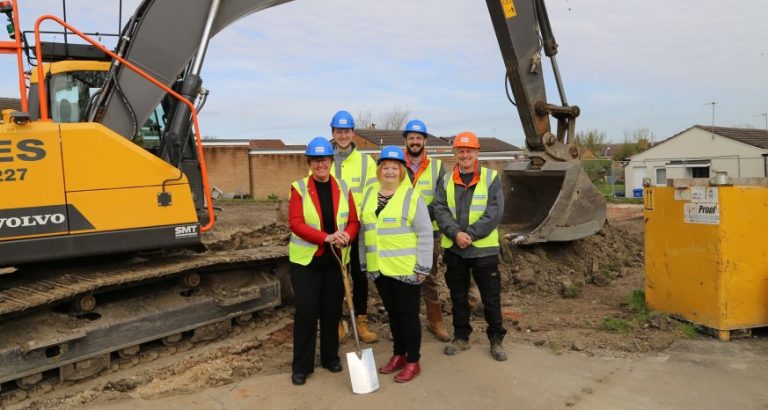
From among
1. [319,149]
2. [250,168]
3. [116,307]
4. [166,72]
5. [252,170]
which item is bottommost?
[116,307]

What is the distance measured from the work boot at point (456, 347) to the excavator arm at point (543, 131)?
117 inches

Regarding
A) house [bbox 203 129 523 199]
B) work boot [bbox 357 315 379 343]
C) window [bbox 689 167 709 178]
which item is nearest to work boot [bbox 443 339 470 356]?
work boot [bbox 357 315 379 343]

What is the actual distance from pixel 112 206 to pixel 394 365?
2.61m

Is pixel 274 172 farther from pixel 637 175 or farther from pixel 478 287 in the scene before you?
pixel 478 287

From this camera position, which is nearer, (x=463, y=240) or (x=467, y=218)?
(x=463, y=240)

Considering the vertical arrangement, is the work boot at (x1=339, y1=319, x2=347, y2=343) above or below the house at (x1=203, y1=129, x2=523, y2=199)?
below

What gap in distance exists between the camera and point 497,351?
5070 mm

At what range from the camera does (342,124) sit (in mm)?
5395

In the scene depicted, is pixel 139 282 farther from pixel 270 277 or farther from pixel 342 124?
pixel 342 124

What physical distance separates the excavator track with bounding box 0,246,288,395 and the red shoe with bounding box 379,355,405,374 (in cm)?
176

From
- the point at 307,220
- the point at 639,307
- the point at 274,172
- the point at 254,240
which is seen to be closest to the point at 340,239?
the point at 307,220

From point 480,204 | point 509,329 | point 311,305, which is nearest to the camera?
point 311,305

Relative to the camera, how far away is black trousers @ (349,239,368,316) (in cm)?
537

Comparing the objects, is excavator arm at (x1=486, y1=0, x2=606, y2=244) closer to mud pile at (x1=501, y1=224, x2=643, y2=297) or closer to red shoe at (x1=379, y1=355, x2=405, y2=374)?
mud pile at (x1=501, y1=224, x2=643, y2=297)
